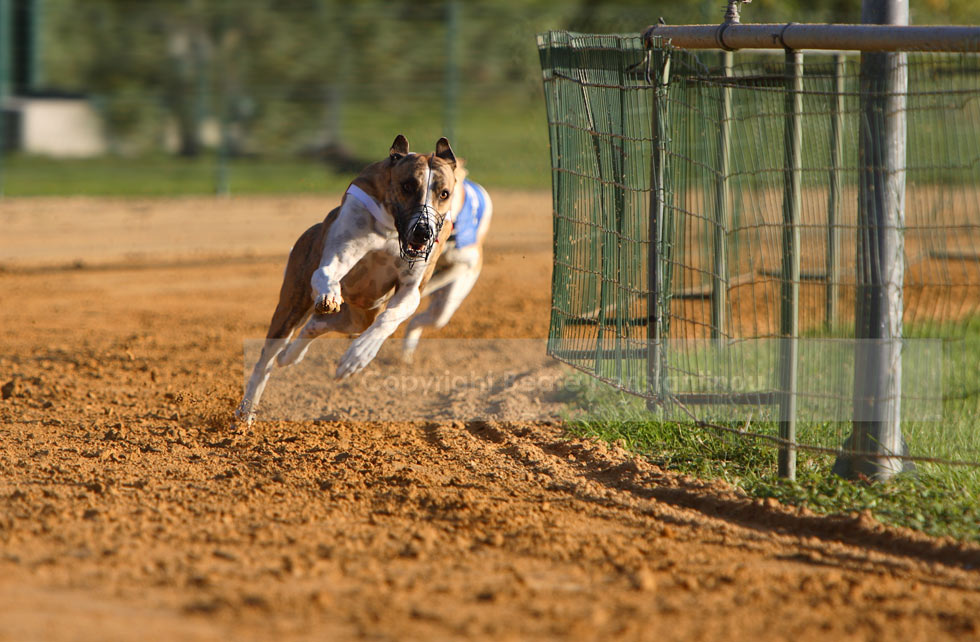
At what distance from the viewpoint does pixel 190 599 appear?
11.4 ft

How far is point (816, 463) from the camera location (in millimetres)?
5156

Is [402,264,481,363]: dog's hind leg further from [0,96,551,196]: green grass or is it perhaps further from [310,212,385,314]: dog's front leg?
[0,96,551,196]: green grass

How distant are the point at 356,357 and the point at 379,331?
219 mm

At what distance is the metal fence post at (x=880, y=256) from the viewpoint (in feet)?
14.5

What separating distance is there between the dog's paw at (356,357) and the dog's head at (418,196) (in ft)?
1.53

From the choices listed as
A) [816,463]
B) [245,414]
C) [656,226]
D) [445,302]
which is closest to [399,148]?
[656,226]

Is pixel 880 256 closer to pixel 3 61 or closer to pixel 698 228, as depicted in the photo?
→ pixel 698 228

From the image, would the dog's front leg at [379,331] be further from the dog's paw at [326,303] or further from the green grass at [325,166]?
the green grass at [325,166]

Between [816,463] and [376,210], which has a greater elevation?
[376,210]

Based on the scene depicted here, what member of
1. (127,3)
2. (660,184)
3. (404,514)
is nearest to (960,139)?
(660,184)

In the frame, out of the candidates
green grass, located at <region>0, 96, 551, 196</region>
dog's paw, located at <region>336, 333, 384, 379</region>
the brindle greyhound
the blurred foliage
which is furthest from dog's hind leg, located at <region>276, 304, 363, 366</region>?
the blurred foliage

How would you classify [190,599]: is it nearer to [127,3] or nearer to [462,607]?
[462,607]

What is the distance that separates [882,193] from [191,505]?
3.04 meters

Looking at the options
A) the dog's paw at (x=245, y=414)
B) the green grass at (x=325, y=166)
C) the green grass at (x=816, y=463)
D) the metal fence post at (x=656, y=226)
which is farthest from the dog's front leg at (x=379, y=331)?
the green grass at (x=325, y=166)
